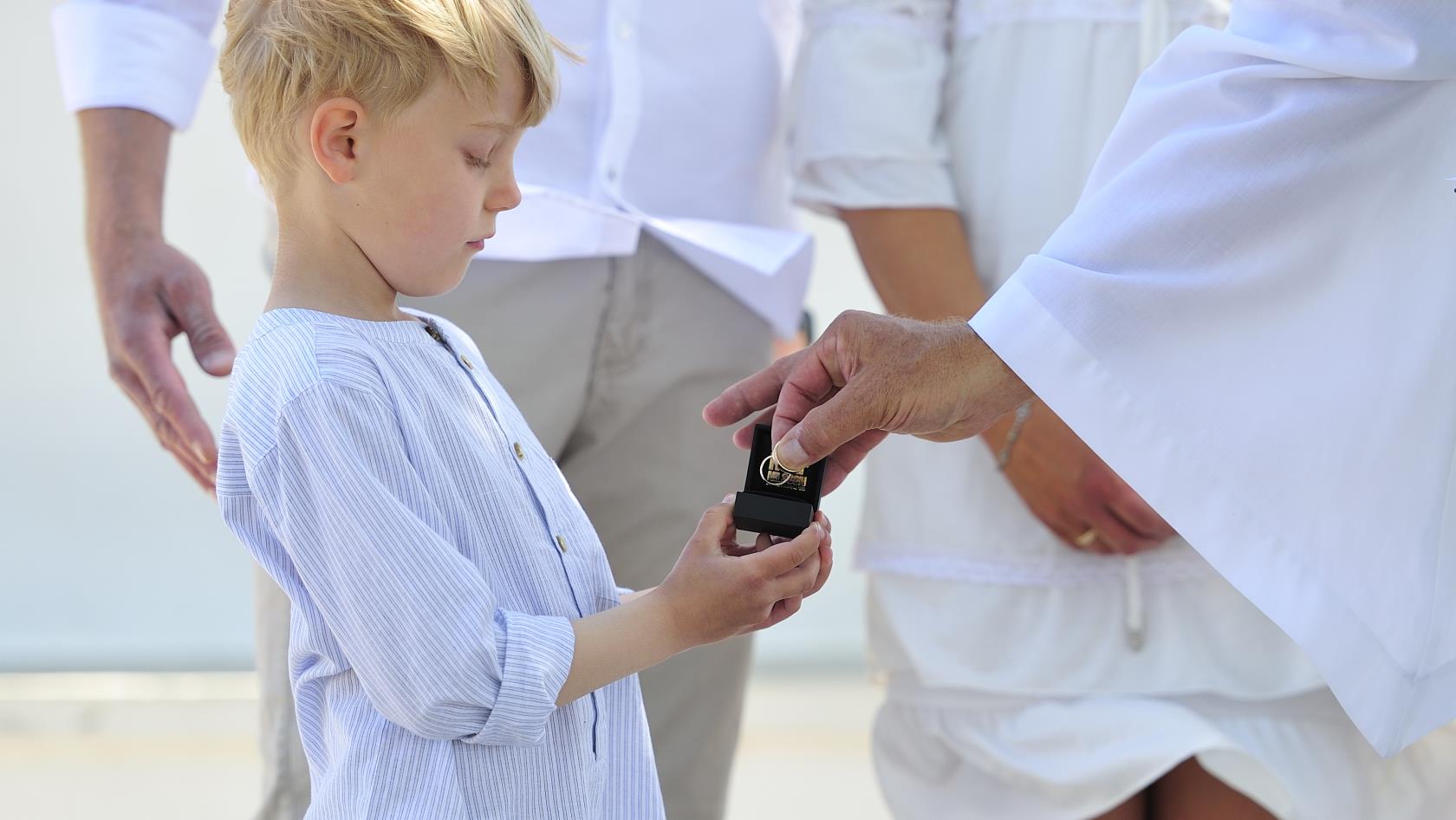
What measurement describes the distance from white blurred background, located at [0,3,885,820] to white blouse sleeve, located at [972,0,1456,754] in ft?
7.42

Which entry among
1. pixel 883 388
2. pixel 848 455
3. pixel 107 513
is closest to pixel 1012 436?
pixel 848 455

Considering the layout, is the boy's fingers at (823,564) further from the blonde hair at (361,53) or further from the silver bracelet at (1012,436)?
the silver bracelet at (1012,436)

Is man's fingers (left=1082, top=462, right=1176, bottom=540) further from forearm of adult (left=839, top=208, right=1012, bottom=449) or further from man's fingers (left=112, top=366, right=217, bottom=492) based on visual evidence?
man's fingers (left=112, top=366, right=217, bottom=492)

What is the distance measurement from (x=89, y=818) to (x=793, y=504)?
2184 millimetres

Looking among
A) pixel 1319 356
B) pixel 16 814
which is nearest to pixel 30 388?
pixel 16 814

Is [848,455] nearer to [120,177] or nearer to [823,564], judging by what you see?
[823,564]

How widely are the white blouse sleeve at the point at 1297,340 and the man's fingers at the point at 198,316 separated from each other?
777mm

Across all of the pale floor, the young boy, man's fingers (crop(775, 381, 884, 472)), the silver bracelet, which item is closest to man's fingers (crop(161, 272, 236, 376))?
the young boy

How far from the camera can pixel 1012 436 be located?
1.69 meters

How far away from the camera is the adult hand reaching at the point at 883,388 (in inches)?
46.7

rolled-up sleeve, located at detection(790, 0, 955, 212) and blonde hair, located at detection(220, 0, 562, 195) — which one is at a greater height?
blonde hair, located at detection(220, 0, 562, 195)

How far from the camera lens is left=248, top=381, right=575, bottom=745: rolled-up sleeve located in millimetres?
1000

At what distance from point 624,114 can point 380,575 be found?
2.61ft

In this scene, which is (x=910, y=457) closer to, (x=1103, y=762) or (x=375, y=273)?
(x=1103, y=762)
